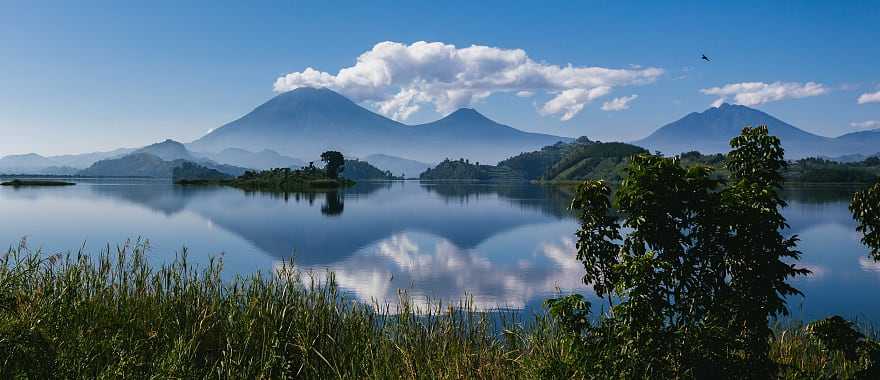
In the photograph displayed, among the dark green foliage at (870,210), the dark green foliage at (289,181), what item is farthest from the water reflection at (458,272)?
the dark green foliage at (289,181)

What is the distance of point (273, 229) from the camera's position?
62.0 meters

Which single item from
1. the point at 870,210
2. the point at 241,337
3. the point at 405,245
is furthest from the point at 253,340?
the point at 405,245

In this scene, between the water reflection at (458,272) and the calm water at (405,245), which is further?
the calm water at (405,245)

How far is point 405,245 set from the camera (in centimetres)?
5253

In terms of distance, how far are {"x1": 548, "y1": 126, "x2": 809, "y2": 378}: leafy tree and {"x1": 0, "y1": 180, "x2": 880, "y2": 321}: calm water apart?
11604 millimetres

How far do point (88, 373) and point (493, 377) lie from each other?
7.39m

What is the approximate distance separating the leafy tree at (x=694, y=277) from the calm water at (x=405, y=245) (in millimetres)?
11604

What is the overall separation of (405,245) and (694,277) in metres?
45.9

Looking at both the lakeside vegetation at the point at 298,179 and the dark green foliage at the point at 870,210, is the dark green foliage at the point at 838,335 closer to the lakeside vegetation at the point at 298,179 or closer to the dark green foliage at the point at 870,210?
the dark green foliage at the point at 870,210

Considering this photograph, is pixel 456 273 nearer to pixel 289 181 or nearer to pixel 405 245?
pixel 405 245

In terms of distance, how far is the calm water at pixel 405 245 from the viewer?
31.5 metres

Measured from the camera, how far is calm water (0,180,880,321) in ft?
104

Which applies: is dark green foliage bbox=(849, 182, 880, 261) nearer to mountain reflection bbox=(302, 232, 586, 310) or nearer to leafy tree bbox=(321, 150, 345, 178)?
mountain reflection bbox=(302, 232, 586, 310)

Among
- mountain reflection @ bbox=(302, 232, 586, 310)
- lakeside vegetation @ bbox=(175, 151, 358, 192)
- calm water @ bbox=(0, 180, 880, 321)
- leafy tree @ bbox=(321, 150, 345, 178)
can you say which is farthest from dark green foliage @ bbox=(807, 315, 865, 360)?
leafy tree @ bbox=(321, 150, 345, 178)
